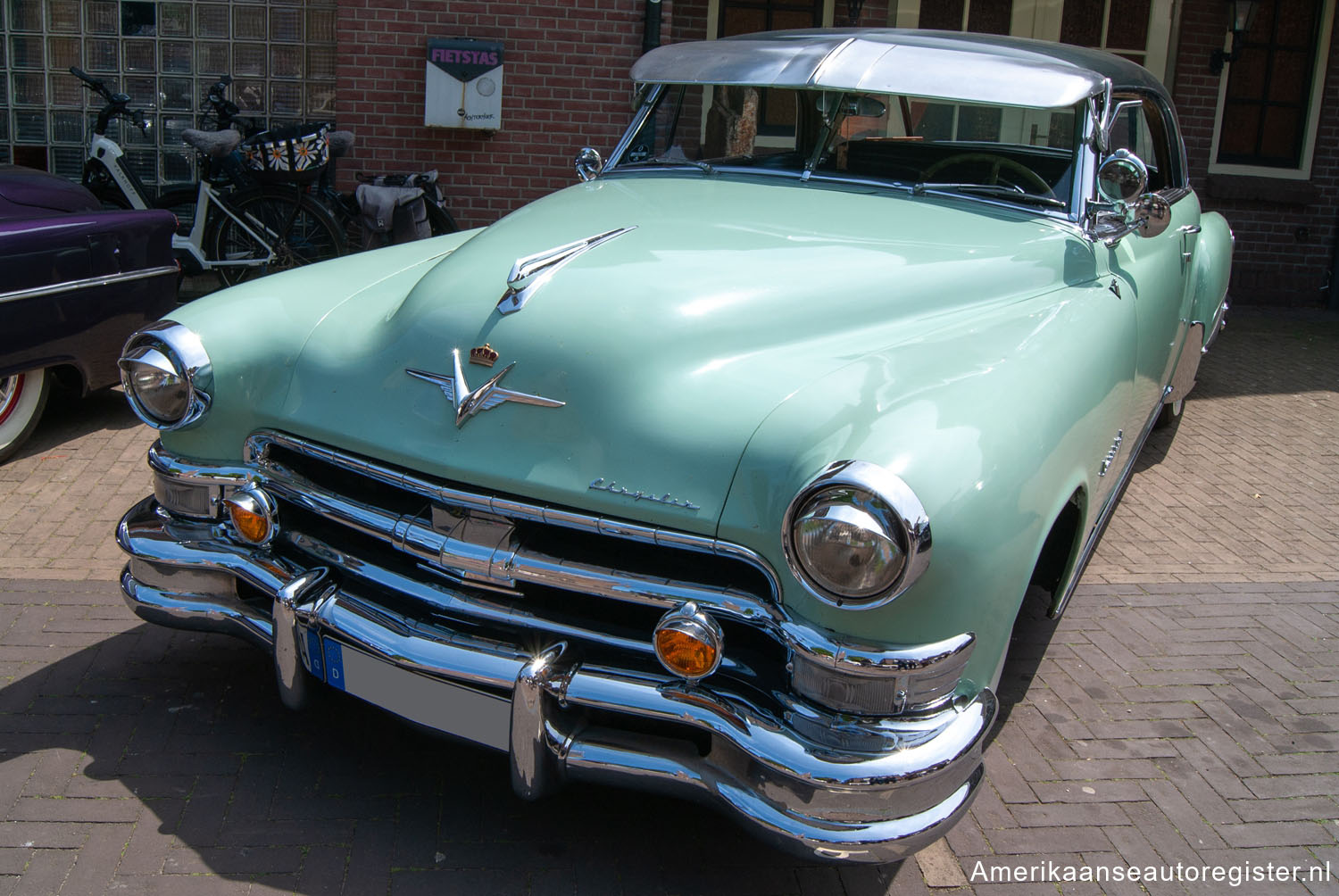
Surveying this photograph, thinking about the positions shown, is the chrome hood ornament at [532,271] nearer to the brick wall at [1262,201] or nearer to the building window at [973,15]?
the building window at [973,15]

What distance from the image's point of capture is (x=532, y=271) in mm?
2746

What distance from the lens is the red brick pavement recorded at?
8.29 feet

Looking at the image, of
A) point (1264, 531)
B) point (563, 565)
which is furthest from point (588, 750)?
point (1264, 531)

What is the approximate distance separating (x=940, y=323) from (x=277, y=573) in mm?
1676

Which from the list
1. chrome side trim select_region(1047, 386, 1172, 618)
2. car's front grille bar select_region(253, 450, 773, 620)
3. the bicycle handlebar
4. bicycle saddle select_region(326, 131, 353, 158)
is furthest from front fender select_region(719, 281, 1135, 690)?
the bicycle handlebar

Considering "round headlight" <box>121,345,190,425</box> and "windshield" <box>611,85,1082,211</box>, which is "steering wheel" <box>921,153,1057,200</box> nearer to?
"windshield" <box>611,85,1082,211</box>

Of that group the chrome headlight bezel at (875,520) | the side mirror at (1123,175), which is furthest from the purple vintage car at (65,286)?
the side mirror at (1123,175)

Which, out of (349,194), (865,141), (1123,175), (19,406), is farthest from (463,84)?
(1123,175)

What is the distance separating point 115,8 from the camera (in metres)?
7.52

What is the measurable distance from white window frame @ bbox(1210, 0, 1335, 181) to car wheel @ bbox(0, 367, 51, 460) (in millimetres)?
8515

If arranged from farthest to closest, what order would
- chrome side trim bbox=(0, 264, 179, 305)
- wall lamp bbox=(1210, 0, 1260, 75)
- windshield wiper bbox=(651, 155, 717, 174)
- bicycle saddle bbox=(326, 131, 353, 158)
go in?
wall lamp bbox=(1210, 0, 1260, 75) < bicycle saddle bbox=(326, 131, 353, 158) < chrome side trim bbox=(0, 264, 179, 305) < windshield wiper bbox=(651, 155, 717, 174)

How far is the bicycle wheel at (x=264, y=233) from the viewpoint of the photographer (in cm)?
697

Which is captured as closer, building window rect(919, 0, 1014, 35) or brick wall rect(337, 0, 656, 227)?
brick wall rect(337, 0, 656, 227)

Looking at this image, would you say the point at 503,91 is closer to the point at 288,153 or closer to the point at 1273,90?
the point at 288,153
